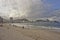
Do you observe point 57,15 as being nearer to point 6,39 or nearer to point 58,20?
point 58,20

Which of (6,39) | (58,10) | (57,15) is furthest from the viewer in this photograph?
(57,15)

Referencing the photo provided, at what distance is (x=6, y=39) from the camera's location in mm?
6477

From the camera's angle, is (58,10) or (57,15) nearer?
(58,10)

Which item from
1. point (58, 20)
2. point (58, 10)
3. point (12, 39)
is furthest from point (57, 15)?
point (12, 39)

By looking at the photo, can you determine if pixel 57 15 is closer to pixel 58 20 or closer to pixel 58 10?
pixel 58 20

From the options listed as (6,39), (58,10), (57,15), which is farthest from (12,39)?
(57,15)

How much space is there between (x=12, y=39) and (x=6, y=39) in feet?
0.91

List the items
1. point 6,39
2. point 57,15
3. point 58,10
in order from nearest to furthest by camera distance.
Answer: point 6,39 < point 58,10 < point 57,15

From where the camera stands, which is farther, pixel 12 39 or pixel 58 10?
pixel 58 10

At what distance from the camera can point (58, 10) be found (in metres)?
20.8

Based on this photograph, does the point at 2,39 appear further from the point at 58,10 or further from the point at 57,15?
the point at 57,15

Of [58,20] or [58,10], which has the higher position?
[58,10]

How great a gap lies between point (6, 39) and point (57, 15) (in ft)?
60.5

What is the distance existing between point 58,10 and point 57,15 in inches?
128
